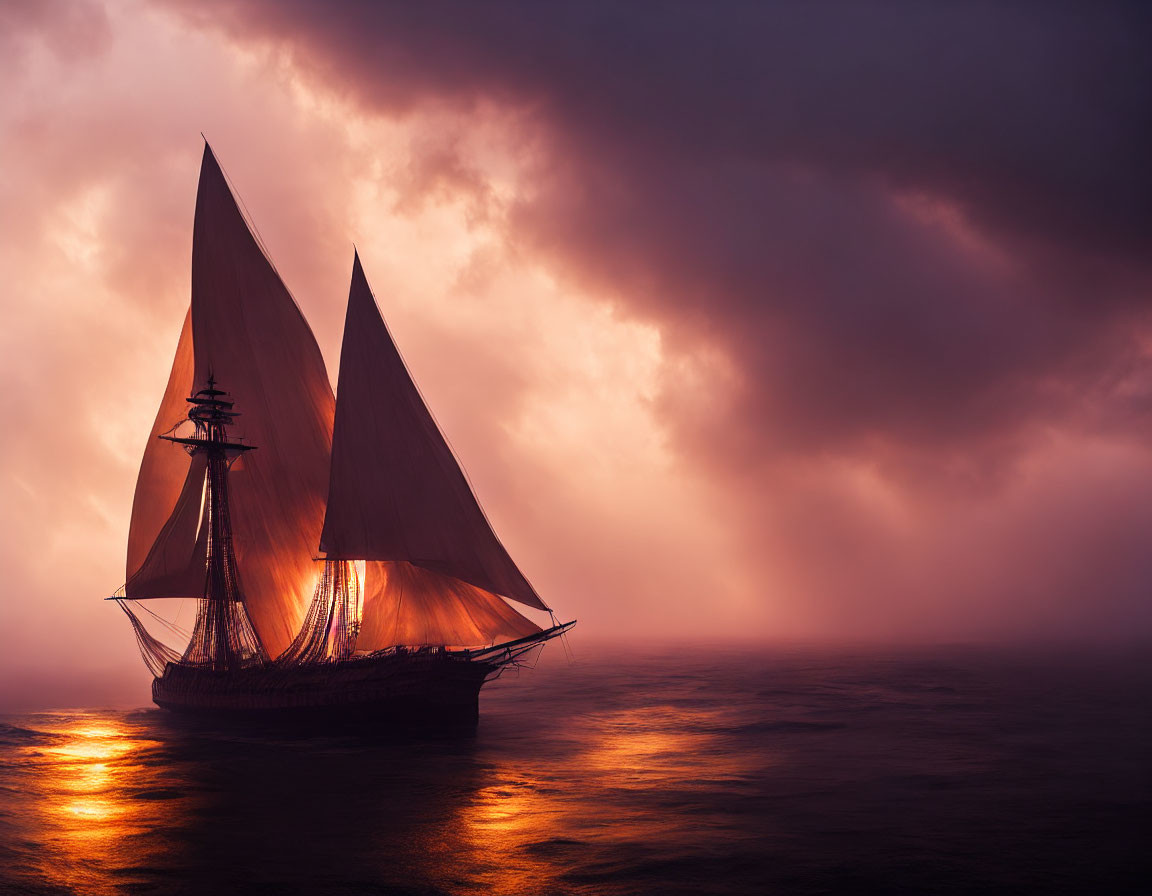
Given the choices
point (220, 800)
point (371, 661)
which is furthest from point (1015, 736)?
point (220, 800)

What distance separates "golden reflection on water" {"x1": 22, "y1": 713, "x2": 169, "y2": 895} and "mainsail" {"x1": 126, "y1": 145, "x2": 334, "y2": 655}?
1181cm

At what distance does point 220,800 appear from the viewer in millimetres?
32438

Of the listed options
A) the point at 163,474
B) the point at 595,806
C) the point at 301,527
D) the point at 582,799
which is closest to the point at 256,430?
the point at 301,527

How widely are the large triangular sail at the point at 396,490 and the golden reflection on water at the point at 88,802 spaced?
14.6m

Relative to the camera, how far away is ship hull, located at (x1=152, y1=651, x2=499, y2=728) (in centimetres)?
5028

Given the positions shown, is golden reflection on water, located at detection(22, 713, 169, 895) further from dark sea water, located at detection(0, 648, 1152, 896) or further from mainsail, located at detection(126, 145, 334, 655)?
mainsail, located at detection(126, 145, 334, 655)

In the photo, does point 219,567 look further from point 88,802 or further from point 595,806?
point 595,806

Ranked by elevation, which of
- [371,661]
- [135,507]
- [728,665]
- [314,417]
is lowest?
[728,665]

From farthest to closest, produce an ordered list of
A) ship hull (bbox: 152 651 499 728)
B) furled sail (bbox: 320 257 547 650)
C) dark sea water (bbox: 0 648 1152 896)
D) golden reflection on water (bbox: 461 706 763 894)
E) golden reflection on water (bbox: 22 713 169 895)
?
furled sail (bbox: 320 257 547 650) → ship hull (bbox: 152 651 499 728) → golden reflection on water (bbox: 461 706 763 894) → golden reflection on water (bbox: 22 713 169 895) → dark sea water (bbox: 0 648 1152 896)

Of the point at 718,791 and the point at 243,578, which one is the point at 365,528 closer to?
the point at 243,578

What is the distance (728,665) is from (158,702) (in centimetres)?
8111

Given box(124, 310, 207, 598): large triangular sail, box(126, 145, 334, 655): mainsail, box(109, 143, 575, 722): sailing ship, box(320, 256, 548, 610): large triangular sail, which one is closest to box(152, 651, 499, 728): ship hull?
box(109, 143, 575, 722): sailing ship

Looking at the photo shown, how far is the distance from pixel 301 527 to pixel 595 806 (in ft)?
122

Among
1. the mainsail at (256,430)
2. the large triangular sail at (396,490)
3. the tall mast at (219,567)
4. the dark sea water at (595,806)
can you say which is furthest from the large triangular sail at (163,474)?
the large triangular sail at (396,490)
